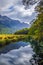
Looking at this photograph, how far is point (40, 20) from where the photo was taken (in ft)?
61.3

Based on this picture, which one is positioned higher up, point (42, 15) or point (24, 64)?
point (42, 15)

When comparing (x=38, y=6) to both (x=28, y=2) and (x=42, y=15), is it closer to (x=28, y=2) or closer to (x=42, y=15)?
(x=42, y=15)

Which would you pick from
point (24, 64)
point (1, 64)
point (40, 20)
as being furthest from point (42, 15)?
point (1, 64)

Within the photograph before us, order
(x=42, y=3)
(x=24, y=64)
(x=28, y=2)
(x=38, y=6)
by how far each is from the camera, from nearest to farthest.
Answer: (x=28, y=2) → (x=42, y=3) → (x=38, y=6) → (x=24, y=64)

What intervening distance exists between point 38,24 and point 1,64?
1237cm

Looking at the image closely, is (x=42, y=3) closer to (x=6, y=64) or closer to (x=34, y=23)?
(x=34, y=23)

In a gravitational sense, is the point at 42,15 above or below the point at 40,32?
above

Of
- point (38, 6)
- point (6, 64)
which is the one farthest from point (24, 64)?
point (38, 6)

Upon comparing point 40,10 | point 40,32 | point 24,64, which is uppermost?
point 40,10

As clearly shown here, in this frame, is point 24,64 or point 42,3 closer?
point 42,3

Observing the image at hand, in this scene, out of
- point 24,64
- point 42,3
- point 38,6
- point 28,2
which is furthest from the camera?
point 24,64

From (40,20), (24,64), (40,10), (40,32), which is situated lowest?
(24,64)

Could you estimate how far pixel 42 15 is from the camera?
61.8ft

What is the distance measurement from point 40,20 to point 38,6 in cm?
146
